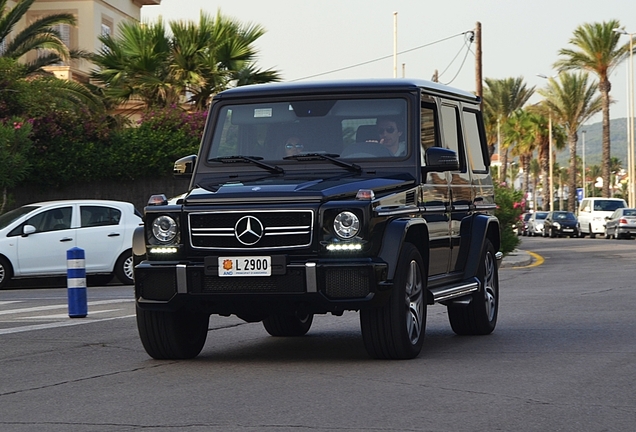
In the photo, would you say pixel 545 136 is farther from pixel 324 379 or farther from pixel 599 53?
pixel 324 379

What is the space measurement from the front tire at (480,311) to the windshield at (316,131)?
1.94 meters

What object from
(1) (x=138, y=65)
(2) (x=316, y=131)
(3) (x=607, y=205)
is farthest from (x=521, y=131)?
(2) (x=316, y=131)

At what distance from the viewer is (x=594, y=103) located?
75562mm

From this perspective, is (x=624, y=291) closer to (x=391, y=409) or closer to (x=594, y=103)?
(x=391, y=409)

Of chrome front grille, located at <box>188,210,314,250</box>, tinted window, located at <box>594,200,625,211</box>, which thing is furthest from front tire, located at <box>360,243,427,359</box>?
tinted window, located at <box>594,200,625,211</box>

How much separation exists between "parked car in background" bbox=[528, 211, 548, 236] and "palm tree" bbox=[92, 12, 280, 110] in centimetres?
4048

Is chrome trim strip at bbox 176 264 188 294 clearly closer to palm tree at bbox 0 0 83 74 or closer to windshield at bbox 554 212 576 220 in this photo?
palm tree at bbox 0 0 83 74

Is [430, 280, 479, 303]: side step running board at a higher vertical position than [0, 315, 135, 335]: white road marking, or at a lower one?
higher

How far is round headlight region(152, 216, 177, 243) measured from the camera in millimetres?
9148

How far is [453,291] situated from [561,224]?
55.4 m

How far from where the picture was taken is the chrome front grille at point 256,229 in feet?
29.0

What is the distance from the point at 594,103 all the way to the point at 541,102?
388 centimetres

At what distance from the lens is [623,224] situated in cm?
5469

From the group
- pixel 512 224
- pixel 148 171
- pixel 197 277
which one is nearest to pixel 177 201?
pixel 197 277
